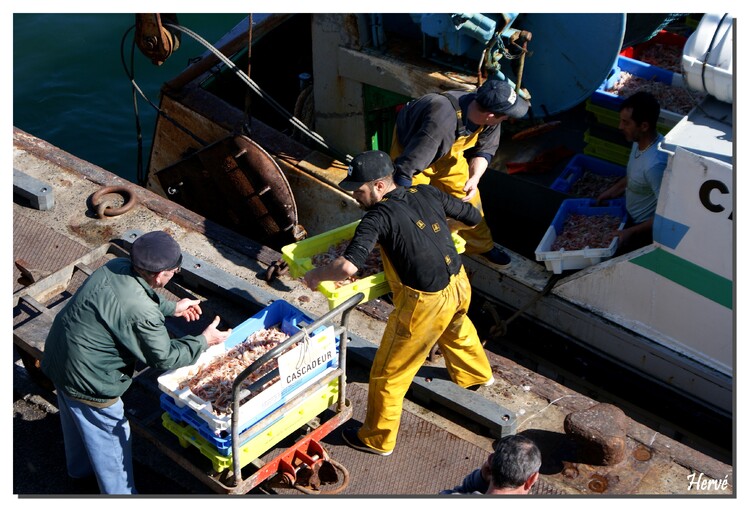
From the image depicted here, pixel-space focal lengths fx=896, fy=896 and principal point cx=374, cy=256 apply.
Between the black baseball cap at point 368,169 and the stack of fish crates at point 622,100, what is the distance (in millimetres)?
3140

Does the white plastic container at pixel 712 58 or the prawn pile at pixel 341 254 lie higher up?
the white plastic container at pixel 712 58

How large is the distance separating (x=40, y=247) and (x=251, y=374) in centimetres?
310

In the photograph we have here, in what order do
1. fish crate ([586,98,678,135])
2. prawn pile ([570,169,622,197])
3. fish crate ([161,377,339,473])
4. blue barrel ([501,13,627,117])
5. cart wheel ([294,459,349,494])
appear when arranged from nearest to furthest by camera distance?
fish crate ([161,377,339,473]) < cart wheel ([294,459,349,494]) < blue barrel ([501,13,627,117]) < prawn pile ([570,169,622,197]) < fish crate ([586,98,678,135])

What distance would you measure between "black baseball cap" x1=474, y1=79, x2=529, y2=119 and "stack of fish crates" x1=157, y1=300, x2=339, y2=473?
204cm

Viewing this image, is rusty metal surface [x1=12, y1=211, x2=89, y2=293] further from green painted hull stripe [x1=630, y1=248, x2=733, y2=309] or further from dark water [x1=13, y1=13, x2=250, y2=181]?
dark water [x1=13, y1=13, x2=250, y2=181]

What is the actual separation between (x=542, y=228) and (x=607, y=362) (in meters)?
1.41

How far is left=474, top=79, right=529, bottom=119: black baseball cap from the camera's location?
5.99 meters

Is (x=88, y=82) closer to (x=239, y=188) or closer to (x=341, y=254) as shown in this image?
(x=239, y=188)

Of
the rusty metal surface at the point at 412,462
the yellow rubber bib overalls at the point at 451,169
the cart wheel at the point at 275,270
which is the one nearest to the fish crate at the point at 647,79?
the yellow rubber bib overalls at the point at 451,169

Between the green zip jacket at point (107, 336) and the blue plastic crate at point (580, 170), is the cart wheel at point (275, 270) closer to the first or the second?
the green zip jacket at point (107, 336)

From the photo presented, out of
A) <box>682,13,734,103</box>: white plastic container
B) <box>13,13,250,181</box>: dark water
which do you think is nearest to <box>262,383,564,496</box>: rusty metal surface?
<box>682,13,734,103</box>: white plastic container

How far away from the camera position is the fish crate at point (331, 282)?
17.3 feet

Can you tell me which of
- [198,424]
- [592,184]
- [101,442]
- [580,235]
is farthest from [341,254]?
[592,184]

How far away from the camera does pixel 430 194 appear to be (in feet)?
17.0
